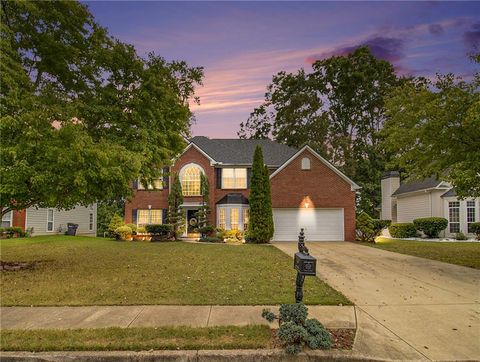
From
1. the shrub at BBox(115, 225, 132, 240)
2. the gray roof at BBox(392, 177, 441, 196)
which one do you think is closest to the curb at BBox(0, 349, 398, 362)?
the shrub at BBox(115, 225, 132, 240)

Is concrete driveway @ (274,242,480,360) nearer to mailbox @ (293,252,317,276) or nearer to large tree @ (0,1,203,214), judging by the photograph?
mailbox @ (293,252,317,276)

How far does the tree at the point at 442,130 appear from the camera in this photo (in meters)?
12.1

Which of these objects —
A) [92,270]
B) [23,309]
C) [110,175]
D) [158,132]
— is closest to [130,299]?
[23,309]

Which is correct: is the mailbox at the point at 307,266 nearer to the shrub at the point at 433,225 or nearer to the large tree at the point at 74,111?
the large tree at the point at 74,111

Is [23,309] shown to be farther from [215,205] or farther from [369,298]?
[215,205]

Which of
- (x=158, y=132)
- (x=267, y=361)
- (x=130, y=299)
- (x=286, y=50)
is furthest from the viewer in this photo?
(x=286, y=50)

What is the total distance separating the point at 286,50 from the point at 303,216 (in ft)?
43.6

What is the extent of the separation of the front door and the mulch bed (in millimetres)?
22037

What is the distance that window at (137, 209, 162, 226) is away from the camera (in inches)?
1115

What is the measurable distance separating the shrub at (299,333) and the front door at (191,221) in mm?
22344

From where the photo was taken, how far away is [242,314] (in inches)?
267

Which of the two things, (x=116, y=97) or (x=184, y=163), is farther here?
(x=184, y=163)

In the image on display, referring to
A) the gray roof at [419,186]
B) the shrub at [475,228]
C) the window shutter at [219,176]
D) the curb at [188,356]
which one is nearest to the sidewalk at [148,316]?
the curb at [188,356]

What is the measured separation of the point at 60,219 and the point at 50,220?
109 cm
